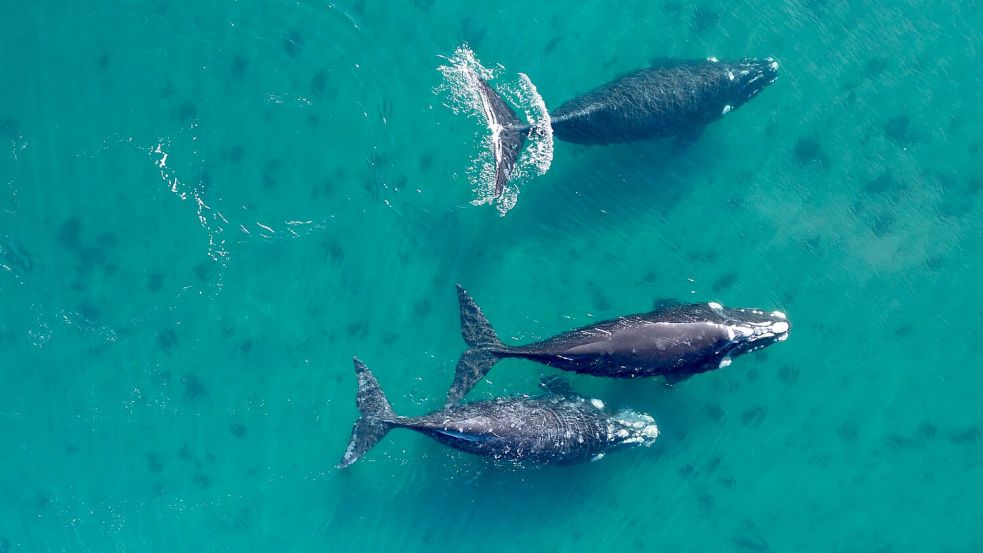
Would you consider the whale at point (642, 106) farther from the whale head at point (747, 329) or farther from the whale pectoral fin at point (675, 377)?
the whale pectoral fin at point (675, 377)

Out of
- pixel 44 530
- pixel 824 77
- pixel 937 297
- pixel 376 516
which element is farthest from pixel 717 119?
pixel 44 530

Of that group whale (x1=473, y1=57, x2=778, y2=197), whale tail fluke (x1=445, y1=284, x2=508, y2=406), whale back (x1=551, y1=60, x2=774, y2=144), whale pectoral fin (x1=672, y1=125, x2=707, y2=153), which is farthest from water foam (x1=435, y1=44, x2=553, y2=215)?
whale pectoral fin (x1=672, y1=125, x2=707, y2=153)

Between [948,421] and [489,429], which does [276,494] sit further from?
[948,421]

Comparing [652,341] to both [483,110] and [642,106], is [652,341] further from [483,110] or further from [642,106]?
[483,110]

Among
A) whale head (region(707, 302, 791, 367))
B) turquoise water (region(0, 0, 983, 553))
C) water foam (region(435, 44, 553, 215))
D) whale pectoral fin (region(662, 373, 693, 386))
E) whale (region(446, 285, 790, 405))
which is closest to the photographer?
whale (region(446, 285, 790, 405))

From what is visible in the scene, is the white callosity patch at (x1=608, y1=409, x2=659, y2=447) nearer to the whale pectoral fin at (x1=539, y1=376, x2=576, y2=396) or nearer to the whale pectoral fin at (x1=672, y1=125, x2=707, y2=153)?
the whale pectoral fin at (x1=539, y1=376, x2=576, y2=396)

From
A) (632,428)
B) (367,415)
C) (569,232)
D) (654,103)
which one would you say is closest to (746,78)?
(654,103)

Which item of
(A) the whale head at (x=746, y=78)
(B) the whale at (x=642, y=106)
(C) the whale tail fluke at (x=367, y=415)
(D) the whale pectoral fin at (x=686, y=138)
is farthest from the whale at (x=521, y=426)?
(A) the whale head at (x=746, y=78)
